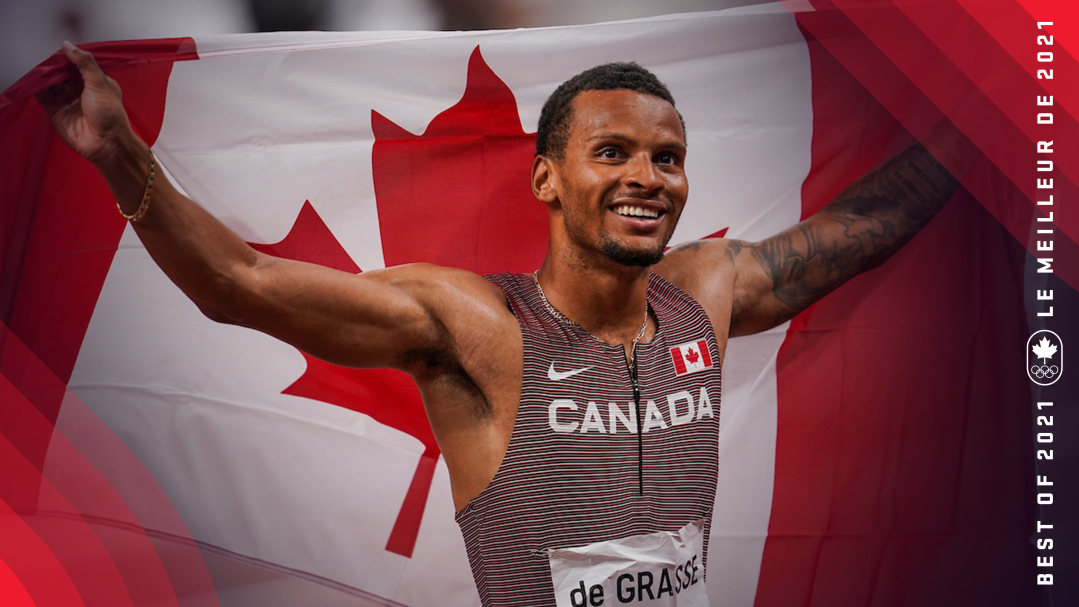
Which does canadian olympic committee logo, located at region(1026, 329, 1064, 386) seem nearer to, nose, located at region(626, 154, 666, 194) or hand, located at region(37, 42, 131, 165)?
nose, located at region(626, 154, 666, 194)

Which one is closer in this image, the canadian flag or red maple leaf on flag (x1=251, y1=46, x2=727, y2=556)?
the canadian flag

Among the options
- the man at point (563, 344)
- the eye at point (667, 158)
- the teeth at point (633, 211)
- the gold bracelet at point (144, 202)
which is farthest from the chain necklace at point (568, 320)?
the gold bracelet at point (144, 202)

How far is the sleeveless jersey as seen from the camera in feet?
5.37

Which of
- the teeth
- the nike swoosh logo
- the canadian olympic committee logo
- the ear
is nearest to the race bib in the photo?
the nike swoosh logo

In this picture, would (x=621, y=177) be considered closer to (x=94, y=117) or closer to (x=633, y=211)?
(x=633, y=211)

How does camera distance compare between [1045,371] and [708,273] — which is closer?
[708,273]

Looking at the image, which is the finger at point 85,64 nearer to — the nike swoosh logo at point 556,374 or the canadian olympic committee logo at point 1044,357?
the nike swoosh logo at point 556,374

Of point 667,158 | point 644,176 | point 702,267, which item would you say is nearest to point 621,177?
point 644,176

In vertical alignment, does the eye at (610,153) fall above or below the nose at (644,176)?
above

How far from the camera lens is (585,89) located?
1924 millimetres

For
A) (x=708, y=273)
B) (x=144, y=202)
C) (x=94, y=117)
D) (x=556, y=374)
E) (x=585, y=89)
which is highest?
(x=585, y=89)

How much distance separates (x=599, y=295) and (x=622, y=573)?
0.72m

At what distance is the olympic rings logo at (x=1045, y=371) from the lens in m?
2.44

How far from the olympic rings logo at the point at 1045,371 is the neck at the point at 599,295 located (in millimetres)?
1593
